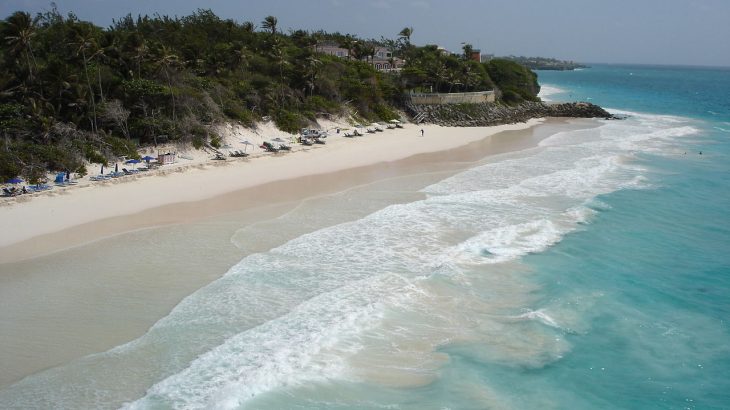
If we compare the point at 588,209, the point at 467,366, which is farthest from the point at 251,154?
the point at 467,366

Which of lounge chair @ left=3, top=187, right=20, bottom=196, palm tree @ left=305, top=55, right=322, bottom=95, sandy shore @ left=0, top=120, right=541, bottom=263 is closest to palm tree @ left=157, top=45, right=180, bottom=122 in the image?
sandy shore @ left=0, top=120, right=541, bottom=263

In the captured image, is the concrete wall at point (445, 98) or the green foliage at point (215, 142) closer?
the green foliage at point (215, 142)

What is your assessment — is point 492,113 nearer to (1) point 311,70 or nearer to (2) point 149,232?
(1) point 311,70

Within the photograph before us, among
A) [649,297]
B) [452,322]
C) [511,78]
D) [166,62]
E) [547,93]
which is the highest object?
[166,62]

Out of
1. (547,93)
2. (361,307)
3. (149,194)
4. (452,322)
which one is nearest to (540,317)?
(452,322)

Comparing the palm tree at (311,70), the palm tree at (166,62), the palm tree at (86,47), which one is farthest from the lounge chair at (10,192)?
the palm tree at (311,70)

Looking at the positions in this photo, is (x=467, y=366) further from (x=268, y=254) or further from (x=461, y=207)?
(x=461, y=207)

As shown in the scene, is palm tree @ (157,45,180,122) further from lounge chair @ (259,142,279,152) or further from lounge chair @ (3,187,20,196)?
lounge chair @ (3,187,20,196)

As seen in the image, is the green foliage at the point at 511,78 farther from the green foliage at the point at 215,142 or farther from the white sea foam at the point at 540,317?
the white sea foam at the point at 540,317
